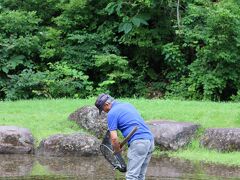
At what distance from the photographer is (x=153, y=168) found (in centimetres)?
1125

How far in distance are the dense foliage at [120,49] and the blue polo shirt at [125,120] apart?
11.6 m

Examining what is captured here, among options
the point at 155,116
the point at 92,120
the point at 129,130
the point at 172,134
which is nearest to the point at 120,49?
the point at 155,116

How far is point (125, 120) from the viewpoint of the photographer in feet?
26.6

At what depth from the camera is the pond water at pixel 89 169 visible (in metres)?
10.4

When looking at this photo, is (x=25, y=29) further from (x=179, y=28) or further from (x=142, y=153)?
(x=142, y=153)

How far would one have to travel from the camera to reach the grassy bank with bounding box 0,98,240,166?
499 inches

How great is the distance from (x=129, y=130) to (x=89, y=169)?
329cm

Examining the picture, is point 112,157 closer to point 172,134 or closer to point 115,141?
point 115,141

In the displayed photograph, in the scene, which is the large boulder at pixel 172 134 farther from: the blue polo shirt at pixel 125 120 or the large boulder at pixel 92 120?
the blue polo shirt at pixel 125 120

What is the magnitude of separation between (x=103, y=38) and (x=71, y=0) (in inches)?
74.4

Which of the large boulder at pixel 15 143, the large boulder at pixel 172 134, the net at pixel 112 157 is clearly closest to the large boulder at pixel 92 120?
the large boulder at pixel 172 134

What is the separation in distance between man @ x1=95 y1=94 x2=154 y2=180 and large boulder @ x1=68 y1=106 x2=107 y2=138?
546cm

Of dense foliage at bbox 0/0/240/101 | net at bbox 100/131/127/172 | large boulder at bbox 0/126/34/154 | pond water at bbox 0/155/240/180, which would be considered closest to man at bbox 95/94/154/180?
net at bbox 100/131/127/172

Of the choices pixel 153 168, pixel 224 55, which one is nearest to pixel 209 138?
pixel 153 168
